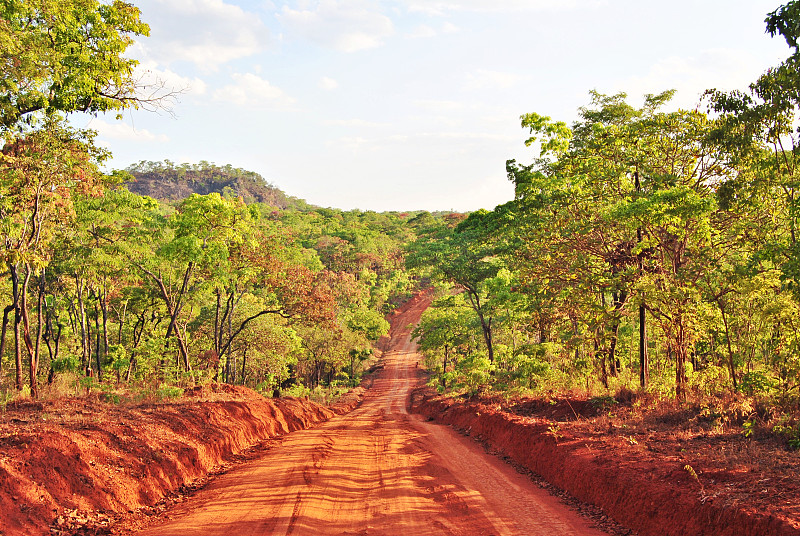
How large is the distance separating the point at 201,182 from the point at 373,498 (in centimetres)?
15002

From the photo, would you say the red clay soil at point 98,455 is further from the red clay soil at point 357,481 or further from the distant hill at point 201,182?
the distant hill at point 201,182

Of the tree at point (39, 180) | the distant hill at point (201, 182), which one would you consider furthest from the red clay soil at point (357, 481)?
the distant hill at point (201, 182)

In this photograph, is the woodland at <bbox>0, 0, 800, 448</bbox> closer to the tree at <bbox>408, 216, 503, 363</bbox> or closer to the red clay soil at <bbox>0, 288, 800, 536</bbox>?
the tree at <bbox>408, 216, 503, 363</bbox>

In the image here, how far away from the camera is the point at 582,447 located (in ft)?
31.2

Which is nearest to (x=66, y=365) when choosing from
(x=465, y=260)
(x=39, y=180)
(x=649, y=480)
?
(x=39, y=180)

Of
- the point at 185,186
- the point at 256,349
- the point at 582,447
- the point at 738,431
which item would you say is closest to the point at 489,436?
the point at 582,447

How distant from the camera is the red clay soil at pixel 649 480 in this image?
220 inches

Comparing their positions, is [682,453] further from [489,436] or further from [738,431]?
[489,436]

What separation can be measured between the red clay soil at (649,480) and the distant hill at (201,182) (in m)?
129

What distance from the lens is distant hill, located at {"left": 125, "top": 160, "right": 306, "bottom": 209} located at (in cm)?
13525

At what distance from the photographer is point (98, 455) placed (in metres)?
7.77

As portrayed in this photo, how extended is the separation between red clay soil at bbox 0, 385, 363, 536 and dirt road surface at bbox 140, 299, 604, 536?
0.77m

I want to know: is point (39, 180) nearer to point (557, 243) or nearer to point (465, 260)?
point (557, 243)

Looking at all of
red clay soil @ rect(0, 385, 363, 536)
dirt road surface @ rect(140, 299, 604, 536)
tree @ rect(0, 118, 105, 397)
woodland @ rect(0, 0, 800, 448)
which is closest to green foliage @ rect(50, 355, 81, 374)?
woodland @ rect(0, 0, 800, 448)
